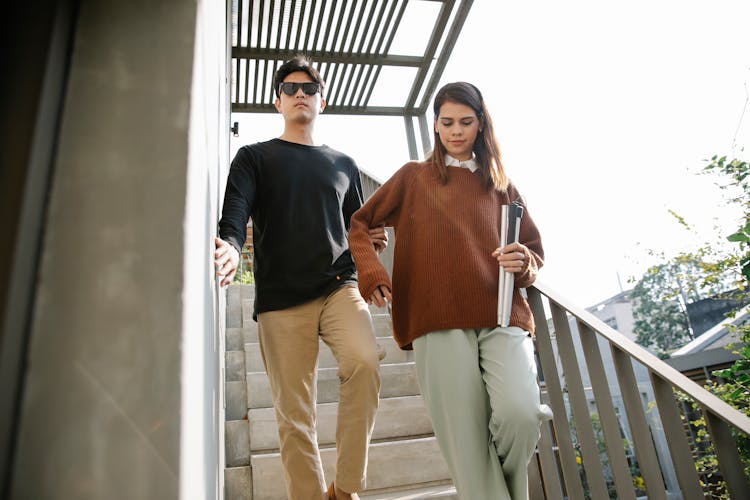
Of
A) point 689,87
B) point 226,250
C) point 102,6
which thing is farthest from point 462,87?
point 689,87

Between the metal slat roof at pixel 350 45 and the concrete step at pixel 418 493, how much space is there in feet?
11.1

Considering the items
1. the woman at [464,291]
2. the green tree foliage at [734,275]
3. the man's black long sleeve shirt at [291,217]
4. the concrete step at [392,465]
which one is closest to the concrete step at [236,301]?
the concrete step at [392,465]

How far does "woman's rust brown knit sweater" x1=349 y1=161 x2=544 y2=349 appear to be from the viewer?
145cm

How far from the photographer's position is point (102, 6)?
69cm

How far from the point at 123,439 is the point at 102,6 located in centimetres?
58

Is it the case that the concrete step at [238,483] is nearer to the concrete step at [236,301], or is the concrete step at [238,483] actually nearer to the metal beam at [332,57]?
the concrete step at [236,301]

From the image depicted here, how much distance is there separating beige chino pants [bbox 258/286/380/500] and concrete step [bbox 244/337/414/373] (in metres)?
0.87

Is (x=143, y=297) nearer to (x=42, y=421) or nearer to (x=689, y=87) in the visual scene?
(x=42, y=421)

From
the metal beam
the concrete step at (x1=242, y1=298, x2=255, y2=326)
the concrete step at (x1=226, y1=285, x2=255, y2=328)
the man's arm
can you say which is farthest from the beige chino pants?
the metal beam

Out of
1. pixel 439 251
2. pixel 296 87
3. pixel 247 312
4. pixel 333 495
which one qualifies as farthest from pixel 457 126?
pixel 247 312

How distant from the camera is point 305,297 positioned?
5.62 feet

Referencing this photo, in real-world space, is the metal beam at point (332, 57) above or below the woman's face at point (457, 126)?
above

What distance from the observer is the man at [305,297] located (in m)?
1.61

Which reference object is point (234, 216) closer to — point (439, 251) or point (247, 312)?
point (439, 251)
